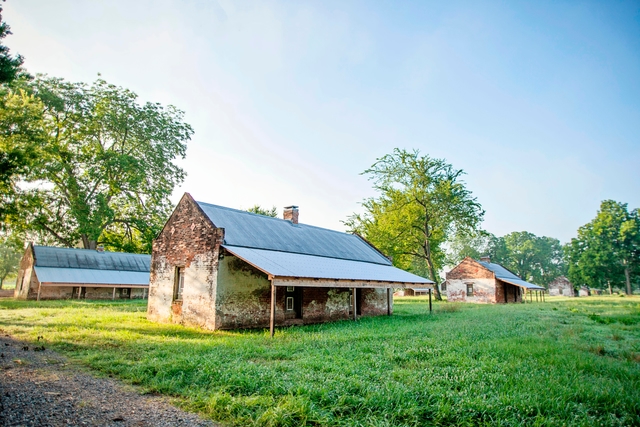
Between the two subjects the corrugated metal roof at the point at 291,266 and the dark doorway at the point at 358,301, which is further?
the dark doorway at the point at 358,301

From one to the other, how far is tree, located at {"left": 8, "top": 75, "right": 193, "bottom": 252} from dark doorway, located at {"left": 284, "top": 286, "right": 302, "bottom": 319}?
2255 cm

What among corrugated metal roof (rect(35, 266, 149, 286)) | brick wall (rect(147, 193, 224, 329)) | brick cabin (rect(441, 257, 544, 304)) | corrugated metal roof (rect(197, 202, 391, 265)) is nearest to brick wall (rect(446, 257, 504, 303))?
brick cabin (rect(441, 257, 544, 304))

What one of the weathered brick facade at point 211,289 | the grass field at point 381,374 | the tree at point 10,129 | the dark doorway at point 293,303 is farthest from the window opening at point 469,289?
the tree at point 10,129

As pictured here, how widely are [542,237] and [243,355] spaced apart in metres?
113

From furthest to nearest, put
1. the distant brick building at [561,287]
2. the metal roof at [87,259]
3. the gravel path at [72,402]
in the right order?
1. the distant brick building at [561,287]
2. the metal roof at [87,259]
3. the gravel path at [72,402]

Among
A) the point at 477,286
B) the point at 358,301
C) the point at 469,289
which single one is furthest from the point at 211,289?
the point at 469,289

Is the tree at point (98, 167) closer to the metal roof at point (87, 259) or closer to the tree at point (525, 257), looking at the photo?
the metal roof at point (87, 259)

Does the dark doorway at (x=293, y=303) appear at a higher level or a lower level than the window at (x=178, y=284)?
lower

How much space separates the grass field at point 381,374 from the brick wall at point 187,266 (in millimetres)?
2146

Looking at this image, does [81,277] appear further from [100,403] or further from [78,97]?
[100,403]

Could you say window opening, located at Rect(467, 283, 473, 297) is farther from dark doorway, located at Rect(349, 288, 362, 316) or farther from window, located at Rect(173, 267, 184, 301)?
window, located at Rect(173, 267, 184, 301)

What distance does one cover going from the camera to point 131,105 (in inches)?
1319

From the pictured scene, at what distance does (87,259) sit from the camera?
29.8 meters

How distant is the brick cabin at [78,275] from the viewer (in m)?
26.5
